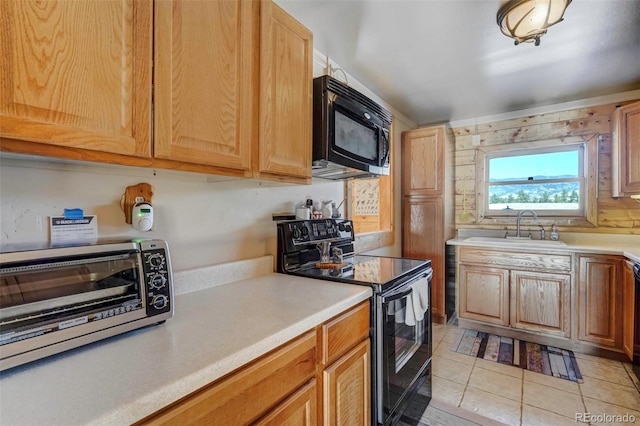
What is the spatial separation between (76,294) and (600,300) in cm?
347

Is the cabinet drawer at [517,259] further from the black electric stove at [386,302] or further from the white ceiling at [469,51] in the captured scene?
the white ceiling at [469,51]

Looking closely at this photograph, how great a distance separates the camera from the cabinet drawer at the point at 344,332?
3.58 ft

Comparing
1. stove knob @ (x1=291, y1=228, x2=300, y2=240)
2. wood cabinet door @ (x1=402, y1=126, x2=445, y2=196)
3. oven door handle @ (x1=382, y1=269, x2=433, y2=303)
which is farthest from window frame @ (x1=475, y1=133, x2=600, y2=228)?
stove knob @ (x1=291, y1=228, x2=300, y2=240)

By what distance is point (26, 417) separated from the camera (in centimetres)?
52

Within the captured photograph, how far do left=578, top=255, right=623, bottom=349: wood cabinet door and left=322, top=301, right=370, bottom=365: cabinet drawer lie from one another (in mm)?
2361

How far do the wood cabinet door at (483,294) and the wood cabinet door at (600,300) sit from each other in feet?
1.81

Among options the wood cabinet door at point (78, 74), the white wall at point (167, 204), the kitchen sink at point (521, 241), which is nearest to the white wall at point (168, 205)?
the white wall at point (167, 204)

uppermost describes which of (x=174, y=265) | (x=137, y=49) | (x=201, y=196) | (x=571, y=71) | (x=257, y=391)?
(x=571, y=71)

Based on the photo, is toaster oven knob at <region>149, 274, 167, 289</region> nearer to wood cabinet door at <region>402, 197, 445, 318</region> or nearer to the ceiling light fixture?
the ceiling light fixture

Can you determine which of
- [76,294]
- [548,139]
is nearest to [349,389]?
[76,294]

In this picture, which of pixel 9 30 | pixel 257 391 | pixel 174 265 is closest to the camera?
pixel 9 30

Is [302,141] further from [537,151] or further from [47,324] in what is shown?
[537,151]

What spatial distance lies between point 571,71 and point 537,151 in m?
1.02

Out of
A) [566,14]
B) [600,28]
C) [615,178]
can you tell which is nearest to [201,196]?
[566,14]
